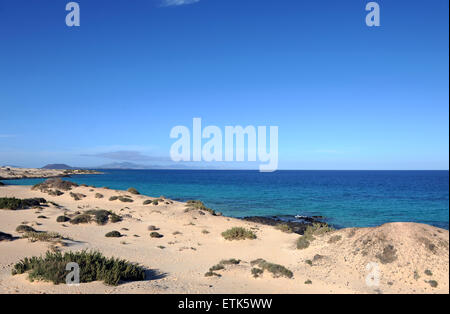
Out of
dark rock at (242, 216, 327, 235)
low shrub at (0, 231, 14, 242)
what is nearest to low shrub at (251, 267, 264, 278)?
dark rock at (242, 216, 327, 235)

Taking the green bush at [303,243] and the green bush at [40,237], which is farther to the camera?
the green bush at [303,243]

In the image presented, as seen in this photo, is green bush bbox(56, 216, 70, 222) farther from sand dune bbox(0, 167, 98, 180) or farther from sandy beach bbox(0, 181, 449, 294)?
sand dune bbox(0, 167, 98, 180)

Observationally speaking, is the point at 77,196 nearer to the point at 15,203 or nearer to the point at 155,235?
the point at 15,203

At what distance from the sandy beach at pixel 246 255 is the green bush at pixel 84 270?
0.34 meters

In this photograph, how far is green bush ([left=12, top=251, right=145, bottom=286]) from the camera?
36.4ft

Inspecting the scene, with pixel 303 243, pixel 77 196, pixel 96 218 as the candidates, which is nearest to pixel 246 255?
pixel 303 243

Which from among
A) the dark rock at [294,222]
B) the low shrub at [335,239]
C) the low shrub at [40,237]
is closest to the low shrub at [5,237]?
the low shrub at [40,237]

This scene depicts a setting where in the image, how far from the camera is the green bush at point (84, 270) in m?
11.1

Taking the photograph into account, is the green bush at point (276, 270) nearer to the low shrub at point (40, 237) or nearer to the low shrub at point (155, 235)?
the low shrub at point (155, 235)

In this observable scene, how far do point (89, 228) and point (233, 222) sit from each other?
13.8m

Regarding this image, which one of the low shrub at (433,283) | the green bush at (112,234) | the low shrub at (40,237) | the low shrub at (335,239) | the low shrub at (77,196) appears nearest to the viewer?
the low shrub at (433,283)

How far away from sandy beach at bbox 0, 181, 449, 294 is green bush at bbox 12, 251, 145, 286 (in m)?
0.34

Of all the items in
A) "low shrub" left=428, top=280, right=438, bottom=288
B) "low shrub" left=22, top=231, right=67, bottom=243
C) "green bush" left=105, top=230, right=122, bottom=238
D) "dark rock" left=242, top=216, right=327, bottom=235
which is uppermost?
"low shrub" left=428, top=280, right=438, bottom=288
